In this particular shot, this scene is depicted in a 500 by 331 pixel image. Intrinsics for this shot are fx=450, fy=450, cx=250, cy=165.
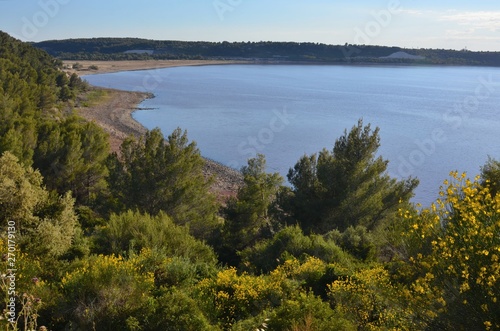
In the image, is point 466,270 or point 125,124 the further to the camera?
point 125,124

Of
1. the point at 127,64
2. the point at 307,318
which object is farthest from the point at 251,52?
the point at 307,318

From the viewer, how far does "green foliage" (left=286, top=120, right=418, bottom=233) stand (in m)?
18.9

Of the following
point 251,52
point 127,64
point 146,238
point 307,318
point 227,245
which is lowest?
point 227,245

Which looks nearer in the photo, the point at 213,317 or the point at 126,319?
the point at 126,319

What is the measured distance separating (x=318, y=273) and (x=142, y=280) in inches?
172

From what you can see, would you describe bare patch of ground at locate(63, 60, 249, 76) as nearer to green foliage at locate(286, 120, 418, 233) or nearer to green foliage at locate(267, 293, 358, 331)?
green foliage at locate(286, 120, 418, 233)

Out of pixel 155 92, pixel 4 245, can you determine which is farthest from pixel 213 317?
pixel 155 92

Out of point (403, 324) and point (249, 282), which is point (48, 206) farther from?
point (403, 324)

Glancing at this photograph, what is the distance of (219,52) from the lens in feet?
578

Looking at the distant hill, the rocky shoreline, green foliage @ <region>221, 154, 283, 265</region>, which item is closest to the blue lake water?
the rocky shoreline

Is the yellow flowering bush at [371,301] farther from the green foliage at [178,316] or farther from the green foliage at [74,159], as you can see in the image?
the green foliage at [74,159]

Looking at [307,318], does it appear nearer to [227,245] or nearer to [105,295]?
[105,295]

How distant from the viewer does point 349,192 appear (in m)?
18.9

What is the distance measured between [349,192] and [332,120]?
3765 centimetres
